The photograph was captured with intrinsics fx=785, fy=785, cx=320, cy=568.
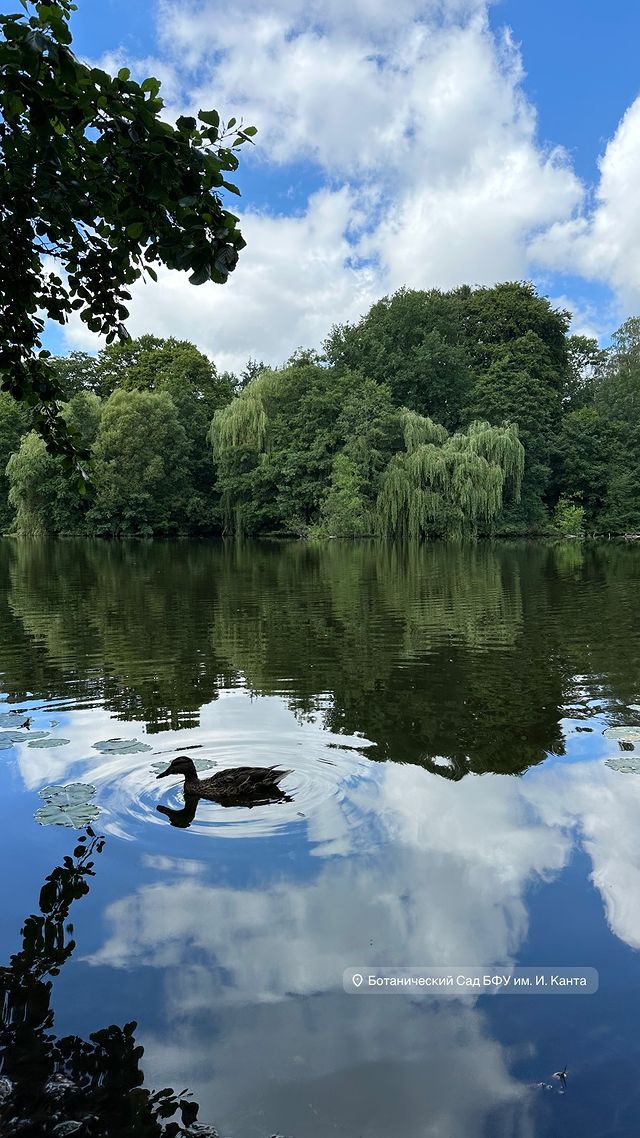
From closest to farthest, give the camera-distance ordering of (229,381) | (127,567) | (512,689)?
(512,689)
(127,567)
(229,381)

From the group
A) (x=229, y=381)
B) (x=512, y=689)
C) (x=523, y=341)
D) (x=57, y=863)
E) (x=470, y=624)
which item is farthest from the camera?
(x=229, y=381)

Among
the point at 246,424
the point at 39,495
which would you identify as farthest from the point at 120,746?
the point at 39,495

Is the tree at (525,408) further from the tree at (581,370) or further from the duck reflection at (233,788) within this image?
the duck reflection at (233,788)

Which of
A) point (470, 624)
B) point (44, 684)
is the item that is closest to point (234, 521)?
point (470, 624)

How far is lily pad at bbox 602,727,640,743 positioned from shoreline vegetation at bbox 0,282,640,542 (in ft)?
109

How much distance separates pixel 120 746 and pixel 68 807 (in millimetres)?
1369

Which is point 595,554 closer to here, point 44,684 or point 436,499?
point 436,499

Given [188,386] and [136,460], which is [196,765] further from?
[188,386]

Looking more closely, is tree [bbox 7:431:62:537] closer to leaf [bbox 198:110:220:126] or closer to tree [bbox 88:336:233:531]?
tree [bbox 88:336:233:531]

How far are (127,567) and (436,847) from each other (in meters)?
22.7

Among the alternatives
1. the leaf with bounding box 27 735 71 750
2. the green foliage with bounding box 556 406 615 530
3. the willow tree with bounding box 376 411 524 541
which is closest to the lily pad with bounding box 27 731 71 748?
the leaf with bounding box 27 735 71 750

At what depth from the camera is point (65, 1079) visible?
Answer: 297 centimetres

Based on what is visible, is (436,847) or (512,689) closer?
(436,847)

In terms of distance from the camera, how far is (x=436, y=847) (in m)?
5.08
